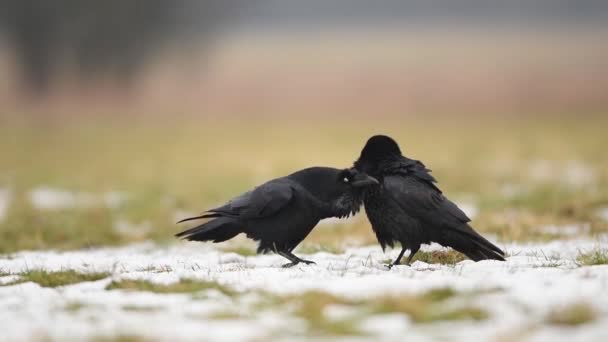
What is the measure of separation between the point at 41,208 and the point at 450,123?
21.5 metres

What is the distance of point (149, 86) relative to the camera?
121 feet

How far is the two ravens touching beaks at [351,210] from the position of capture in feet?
20.8

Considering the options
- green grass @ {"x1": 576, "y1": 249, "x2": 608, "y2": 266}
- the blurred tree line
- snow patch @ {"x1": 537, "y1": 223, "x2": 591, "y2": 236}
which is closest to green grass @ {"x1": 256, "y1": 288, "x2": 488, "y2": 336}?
green grass @ {"x1": 576, "y1": 249, "x2": 608, "y2": 266}

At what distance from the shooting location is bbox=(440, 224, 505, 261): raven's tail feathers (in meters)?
6.20

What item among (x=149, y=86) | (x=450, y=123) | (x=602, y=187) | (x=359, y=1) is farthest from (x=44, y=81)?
(x=359, y=1)

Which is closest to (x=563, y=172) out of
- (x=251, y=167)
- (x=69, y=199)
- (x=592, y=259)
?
(x=251, y=167)

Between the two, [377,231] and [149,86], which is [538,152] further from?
[149,86]

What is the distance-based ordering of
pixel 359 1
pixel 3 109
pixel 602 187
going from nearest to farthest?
pixel 602 187, pixel 3 109, pixel 359 1

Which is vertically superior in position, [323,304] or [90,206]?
[90,206]

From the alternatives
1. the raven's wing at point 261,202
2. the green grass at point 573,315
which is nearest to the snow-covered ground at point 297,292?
the green grass at point 573,315

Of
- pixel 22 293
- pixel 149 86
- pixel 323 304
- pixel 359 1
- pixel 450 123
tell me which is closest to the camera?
pixel 323 304

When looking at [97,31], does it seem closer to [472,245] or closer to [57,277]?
[57,277]

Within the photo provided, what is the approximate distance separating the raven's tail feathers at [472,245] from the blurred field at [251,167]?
1790mm

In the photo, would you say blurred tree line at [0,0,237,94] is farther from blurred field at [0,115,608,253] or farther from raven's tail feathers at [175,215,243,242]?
raven's tail feathers at [175,215,243,242]
